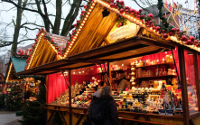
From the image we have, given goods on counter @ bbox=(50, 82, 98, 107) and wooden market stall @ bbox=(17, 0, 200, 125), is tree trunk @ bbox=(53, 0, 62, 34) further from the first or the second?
wooden market stall @ bbox=(17, 0, 200, 125)

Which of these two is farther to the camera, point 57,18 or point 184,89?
point 57,18

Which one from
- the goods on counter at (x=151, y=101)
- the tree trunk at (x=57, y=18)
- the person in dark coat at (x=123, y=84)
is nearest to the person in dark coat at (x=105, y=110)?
the goods on counter at (x=151, y=101)

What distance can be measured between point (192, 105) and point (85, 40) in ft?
13.2

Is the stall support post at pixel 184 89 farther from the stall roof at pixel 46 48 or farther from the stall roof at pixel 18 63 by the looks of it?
the stall roof at pixel 18 63

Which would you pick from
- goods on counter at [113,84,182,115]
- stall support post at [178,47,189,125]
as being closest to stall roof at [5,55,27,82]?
goods on counter at [113,84,182,115]

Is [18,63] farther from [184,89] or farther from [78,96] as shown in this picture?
[184,89]

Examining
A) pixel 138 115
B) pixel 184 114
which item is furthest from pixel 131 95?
pixel 184 114

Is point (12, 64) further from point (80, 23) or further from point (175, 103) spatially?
point (175, 103)

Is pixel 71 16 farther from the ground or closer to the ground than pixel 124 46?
farther from the ground

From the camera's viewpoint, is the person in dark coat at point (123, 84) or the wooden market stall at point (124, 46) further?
the person in dark coat at point (123, 84)

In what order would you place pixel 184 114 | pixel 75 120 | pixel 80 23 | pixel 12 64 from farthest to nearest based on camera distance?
1. pixel 12 64
2. pixel 75 120
3. pixel 80 23
4. pixel 184 114

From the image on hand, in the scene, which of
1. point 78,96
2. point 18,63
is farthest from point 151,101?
point 18,63

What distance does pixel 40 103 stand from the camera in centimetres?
1205

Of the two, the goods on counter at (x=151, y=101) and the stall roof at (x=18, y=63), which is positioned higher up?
the stall roof at (x=18, y=63)
